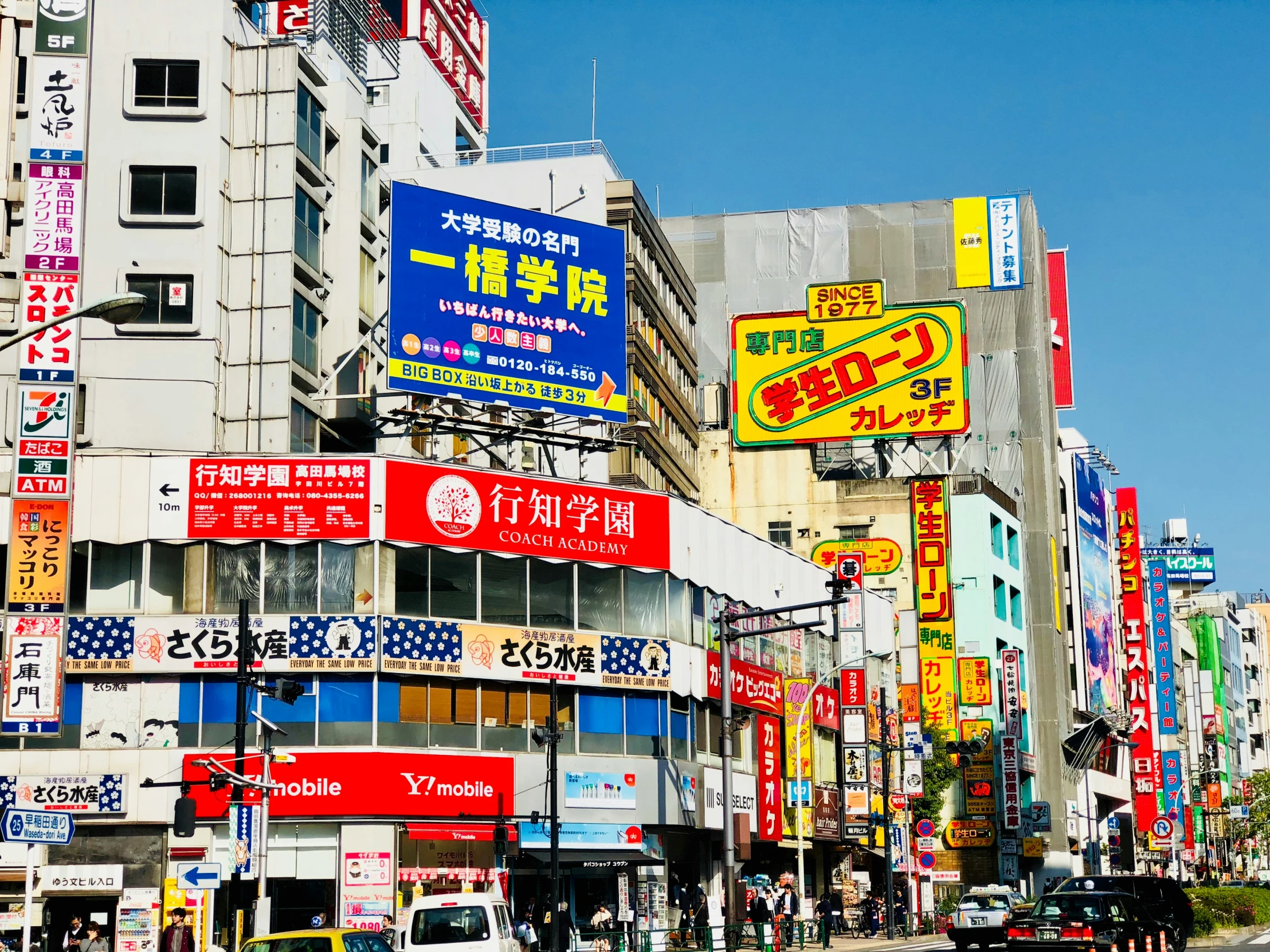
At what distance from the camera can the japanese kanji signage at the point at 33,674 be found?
40.6 metres

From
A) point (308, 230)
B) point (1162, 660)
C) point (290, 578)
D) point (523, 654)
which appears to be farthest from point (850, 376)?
point (1162, 660)

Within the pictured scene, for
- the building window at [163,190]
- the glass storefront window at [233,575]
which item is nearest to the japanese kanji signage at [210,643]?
the glass storefront window at [233,575]

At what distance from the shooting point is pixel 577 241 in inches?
2095

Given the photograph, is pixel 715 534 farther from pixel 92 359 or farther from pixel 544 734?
pixel 92 359

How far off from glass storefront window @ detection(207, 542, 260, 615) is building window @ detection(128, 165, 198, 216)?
15.4 meters

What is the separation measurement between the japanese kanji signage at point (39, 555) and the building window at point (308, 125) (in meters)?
19.7

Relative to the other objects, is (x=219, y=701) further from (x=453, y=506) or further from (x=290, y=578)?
(x=453, y=506)

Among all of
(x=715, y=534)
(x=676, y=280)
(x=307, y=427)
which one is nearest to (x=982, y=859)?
Answer: (x=676, y=280)

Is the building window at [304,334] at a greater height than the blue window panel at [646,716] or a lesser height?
greater

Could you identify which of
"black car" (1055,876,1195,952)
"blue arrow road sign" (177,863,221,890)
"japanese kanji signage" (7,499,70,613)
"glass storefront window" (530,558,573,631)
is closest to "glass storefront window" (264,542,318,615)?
"japanese kanji signage" (7,499,70,613)

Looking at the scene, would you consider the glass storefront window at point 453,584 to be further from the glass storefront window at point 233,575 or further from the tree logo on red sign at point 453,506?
the glass storefront window at point 233,575

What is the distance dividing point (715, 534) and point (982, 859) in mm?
42698

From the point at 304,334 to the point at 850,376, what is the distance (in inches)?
1615

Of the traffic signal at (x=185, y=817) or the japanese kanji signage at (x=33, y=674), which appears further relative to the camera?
the japanese kanji signage at (x=33, y=674)
